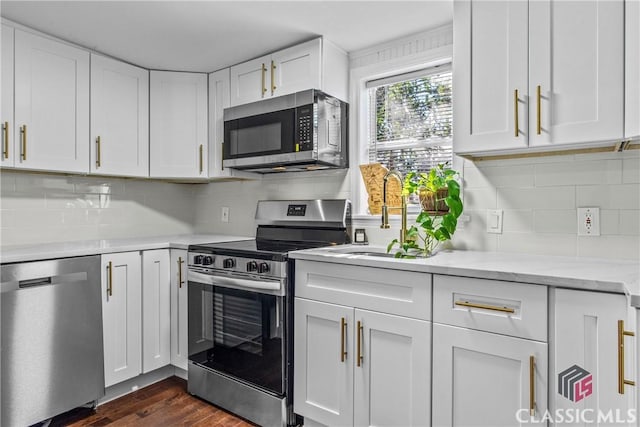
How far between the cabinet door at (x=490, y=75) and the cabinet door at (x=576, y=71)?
0.15ft

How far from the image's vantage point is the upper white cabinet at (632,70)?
4.46 feet

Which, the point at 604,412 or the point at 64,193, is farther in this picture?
the point at 64,193

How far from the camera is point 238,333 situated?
212 cm

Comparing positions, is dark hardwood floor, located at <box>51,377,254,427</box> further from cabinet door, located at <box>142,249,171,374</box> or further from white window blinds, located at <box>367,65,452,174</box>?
white window blinds, located at <box>367,65,452,174</box>

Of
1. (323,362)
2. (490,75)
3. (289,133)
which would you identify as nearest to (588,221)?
(490,75)

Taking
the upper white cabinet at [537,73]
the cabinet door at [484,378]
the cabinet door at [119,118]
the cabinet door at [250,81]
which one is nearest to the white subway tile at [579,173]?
the upper white cabinet at [537,73]

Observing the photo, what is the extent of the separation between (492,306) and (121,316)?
2064 millimetres

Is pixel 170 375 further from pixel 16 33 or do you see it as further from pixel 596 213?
pixel 596 213

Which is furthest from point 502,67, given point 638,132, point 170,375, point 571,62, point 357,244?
point 170,375

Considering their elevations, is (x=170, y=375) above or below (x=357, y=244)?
below

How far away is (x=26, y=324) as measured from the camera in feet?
6.07

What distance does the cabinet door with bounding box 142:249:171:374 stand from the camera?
240 cm

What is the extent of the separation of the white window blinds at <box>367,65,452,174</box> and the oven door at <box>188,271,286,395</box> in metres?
1.14

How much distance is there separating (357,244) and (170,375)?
1620mm
